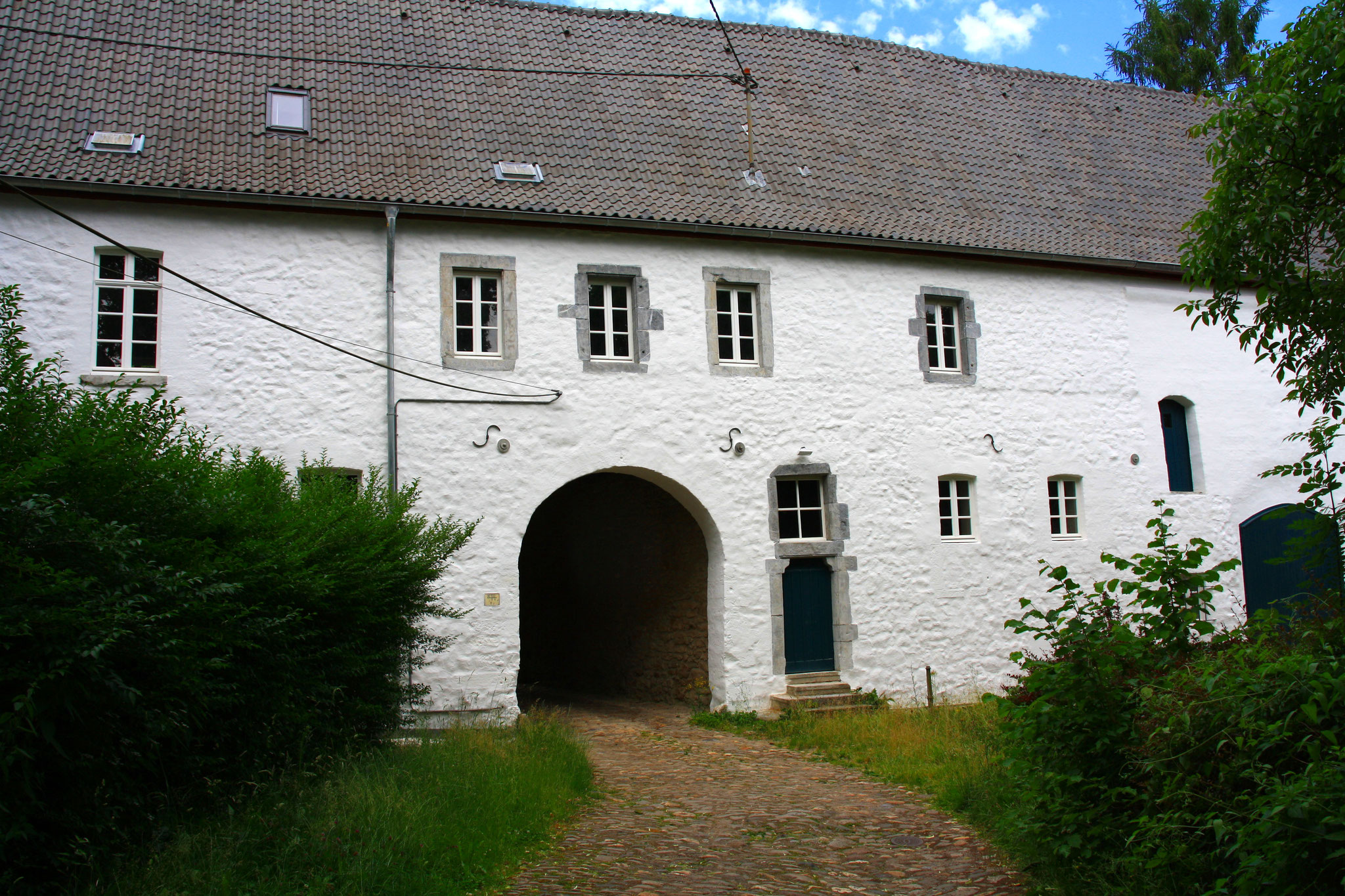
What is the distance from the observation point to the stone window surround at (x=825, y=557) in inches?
505

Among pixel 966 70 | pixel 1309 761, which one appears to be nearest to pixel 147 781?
pixel 1309 761

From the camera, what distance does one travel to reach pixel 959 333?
14.2 meters

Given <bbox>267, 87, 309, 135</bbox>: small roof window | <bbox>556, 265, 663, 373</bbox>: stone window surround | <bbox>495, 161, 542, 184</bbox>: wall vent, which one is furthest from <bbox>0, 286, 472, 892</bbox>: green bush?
<bbox>267, 87, 309, 135</bbox>: small roof window

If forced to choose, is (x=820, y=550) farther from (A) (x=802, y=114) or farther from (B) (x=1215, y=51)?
(B) (x=1215, y=51)

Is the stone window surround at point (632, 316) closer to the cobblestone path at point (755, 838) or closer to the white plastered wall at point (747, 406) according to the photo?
the white plastered wall at point (747, 406)

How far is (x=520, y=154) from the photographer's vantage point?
13.3m

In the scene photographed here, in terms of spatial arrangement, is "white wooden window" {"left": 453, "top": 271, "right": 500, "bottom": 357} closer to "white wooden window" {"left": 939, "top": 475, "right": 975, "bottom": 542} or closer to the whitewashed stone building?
the whitewashed stone building

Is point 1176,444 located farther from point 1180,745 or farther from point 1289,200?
point 1180,745

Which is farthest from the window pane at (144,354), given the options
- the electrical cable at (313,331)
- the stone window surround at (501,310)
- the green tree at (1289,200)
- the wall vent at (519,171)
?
the green tree at (1289,200)

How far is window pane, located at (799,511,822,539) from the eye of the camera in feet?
43.5

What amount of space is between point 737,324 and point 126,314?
21.6 ft

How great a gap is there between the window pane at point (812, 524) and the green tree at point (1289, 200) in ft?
23.3

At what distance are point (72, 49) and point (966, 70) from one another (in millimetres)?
12829

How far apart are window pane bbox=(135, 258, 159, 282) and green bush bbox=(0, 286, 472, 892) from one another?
196 inches
